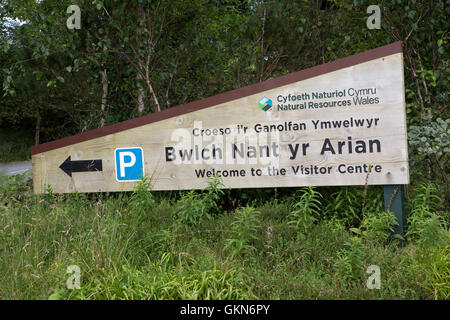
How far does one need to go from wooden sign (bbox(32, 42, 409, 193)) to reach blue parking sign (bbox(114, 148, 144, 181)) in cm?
1

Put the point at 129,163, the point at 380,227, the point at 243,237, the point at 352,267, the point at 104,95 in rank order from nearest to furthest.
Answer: the point at 352,267 → the point at 243,237 → the point at 380,227 → the point at 129,163 → the point at 104,95

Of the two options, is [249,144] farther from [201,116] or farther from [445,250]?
[445,250]

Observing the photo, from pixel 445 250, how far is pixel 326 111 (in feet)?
5.16

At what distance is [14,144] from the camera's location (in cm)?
1827

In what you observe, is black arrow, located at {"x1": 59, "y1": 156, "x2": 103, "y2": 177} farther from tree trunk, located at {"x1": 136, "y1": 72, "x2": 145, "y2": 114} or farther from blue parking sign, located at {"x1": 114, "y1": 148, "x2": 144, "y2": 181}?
tree trunk, located at {"x1": 136, "y1": 72, "x2": 145, "y2": 114}

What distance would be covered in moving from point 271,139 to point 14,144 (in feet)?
57.9

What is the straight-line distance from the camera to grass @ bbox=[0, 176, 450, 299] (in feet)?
8.32

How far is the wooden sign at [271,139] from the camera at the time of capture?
11.9 feet
